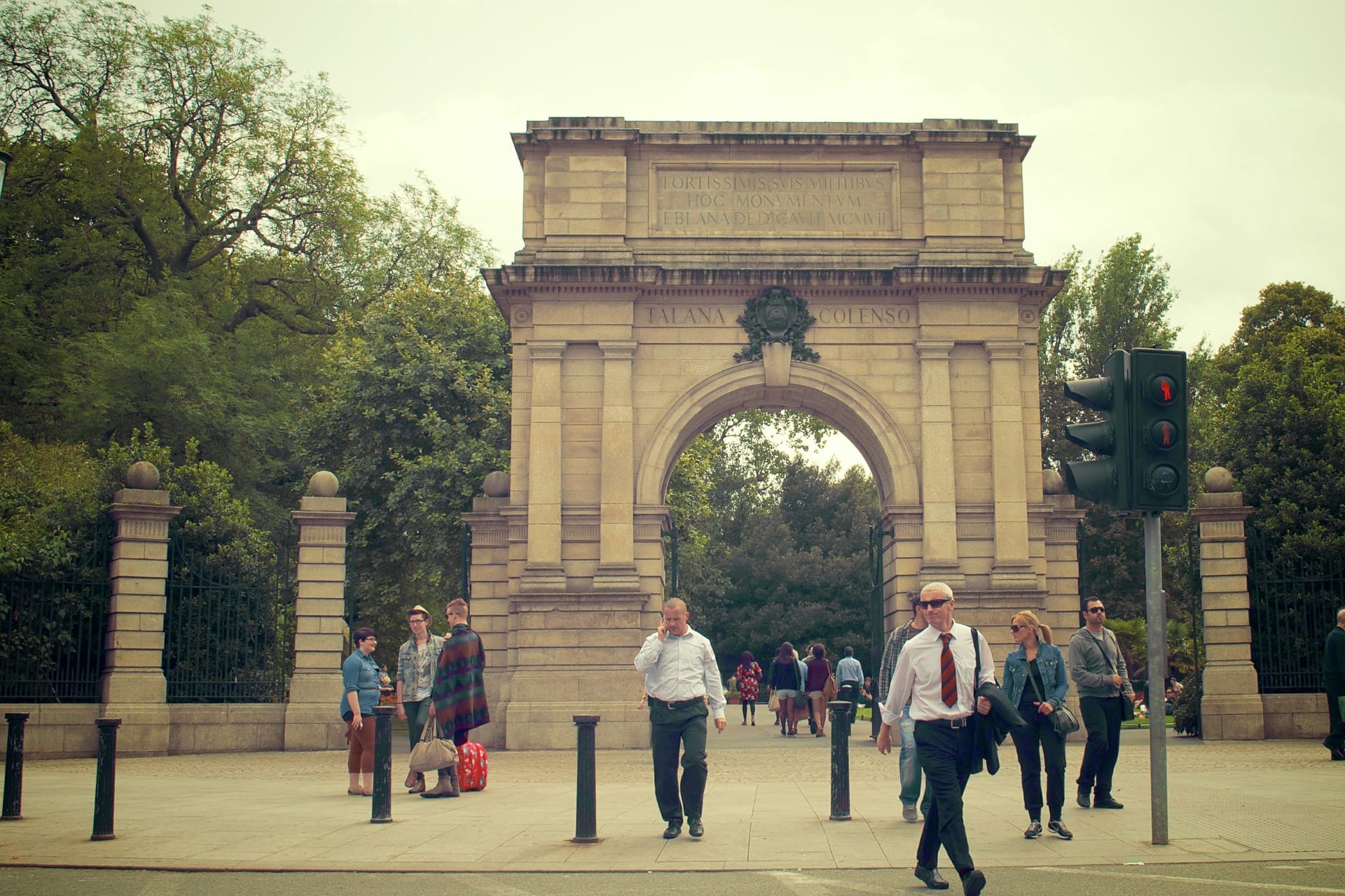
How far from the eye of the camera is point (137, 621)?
19.4 m

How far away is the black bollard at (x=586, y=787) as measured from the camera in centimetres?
991

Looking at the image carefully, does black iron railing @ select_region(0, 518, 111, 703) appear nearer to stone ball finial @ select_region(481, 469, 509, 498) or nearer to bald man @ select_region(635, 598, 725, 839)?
stone ball finial @ select_region(481, 469, 509, 498)

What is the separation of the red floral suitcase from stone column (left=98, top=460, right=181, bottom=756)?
7900 mm

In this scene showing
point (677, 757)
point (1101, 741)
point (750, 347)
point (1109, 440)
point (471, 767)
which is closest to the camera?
point (1109, 440)

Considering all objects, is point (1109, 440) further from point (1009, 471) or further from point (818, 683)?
point (818, 683)

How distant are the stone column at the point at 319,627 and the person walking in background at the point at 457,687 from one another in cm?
812

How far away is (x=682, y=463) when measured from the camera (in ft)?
108

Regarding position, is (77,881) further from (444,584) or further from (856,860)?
(444,584)

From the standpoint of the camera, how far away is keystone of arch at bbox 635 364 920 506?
21.8m

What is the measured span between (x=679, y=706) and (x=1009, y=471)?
41.4 ft

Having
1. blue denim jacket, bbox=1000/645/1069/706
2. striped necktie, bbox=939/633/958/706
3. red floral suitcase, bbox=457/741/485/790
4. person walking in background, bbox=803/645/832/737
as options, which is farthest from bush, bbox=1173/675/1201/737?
striped necktie, bbox=939/633/958/706

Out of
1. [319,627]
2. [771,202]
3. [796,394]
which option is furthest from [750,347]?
[319,627]

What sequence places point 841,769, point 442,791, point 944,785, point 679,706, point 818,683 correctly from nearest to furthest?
1. point 944,785
2. point 679,706
3. point 841,769
4. point 442,791
5. point 818,683

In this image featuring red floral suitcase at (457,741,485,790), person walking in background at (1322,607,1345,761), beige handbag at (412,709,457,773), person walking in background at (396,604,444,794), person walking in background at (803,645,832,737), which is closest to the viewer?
beige handbag at (412,709,457,773)
